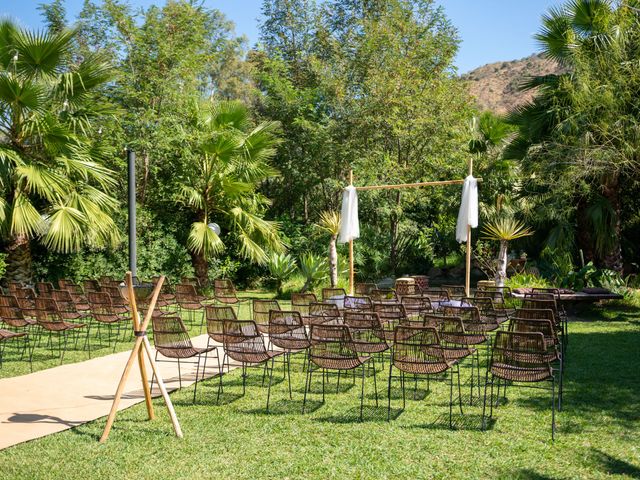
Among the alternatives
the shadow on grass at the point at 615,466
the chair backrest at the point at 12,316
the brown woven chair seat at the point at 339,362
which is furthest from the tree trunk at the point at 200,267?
the shadow on grass at the point at 615,466

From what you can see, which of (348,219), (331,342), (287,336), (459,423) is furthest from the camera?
(348,219)

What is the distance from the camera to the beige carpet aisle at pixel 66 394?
5828 mm

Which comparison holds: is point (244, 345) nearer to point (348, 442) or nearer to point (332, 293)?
point (348, 442)

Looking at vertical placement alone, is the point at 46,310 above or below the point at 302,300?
below

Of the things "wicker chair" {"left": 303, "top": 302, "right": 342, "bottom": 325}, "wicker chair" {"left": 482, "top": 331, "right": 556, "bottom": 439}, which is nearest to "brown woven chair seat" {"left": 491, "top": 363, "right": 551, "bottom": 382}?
"wicker chair" {"left": 482, "top": 331, "right": 556, "bottom": 439}

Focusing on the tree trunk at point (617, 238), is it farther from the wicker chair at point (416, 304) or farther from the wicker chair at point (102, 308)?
the wicker chair at point (102, 308)

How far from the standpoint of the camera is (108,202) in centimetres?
1352

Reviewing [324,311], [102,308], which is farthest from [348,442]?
[102,308]

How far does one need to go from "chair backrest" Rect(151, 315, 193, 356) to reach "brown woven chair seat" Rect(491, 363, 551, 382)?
10.7ft

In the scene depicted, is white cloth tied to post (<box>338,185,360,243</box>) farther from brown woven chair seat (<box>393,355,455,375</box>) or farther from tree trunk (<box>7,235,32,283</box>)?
brown woven chair seat (<box>393,355,455,375</box>)

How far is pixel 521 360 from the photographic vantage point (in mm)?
5918

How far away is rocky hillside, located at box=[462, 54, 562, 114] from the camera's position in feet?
165

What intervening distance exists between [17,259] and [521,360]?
10998 millimetres

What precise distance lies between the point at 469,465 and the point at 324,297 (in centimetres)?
647
